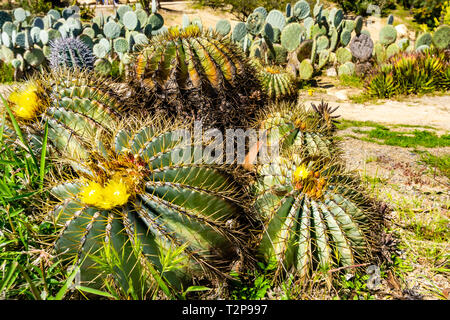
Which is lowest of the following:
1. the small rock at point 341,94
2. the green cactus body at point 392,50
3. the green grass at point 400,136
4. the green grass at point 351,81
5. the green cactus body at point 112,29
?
the small rock at point 341,94

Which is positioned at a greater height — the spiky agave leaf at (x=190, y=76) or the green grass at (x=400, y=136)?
the spiky agave leaf at (x=190, y=76)

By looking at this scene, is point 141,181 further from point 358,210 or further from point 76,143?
point 358,210

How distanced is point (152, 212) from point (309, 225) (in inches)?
34.8

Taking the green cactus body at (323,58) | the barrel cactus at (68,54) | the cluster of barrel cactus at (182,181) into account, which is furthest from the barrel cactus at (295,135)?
the green cactus body at (323,58)

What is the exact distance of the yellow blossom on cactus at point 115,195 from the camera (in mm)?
1563

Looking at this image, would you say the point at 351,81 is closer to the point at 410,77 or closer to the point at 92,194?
the point at 410,77

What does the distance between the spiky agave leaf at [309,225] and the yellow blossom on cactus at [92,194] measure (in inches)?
36.9

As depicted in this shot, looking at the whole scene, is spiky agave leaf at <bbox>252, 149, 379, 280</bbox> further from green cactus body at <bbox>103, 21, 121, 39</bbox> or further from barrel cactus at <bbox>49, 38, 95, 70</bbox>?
green cactus body at <bbox>103, 21, 121, 39</bbox>

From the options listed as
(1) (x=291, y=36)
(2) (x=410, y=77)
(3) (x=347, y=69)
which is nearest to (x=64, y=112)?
(2) (x=410, y=77)

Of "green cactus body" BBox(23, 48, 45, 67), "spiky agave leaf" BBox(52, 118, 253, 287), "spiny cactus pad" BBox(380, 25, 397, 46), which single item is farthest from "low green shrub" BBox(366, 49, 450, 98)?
"green cactus body" BBox(23, 48, 45, 67)

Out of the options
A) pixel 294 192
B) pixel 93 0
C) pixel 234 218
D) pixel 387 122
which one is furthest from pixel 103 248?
pixel 93 0

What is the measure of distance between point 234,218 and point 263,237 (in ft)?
0.69

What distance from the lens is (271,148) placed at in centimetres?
262

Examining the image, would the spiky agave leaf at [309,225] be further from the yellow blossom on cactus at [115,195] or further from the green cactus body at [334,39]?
the green cactus body at [334,39]
